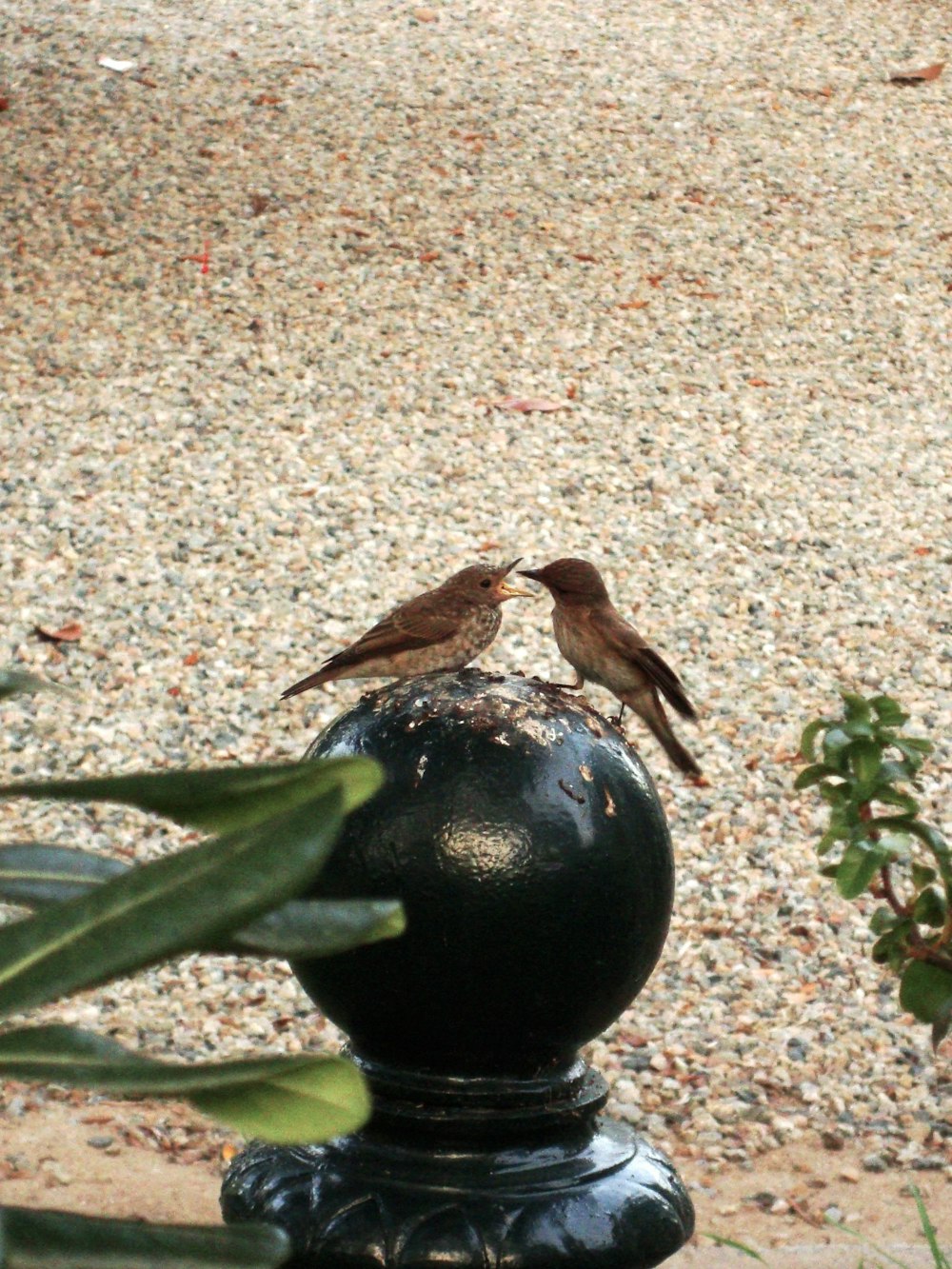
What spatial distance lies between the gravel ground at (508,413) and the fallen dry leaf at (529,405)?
0.04m

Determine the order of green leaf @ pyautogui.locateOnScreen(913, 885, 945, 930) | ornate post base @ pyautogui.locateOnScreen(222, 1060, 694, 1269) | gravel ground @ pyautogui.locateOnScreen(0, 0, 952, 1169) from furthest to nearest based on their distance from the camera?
gravel ground @ pyautogui.locateOnScreen(0, 0, 952, 1169) < green leaf @ pyautogui.locateOnScreen(913, 885, 945, 930) < ornate post base @ pyautogui.locateOnScreen(222, 1060, 694, 1269)

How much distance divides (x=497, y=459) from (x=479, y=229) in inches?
93.3

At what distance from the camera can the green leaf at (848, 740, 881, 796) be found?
8.79 ft

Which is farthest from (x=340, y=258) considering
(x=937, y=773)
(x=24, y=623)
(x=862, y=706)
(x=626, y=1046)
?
(x=862, y=706)

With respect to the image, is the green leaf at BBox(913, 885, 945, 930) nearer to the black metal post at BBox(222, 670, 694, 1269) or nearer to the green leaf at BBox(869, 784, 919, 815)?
the green leaf at BBox(869, 784, 919, 815)

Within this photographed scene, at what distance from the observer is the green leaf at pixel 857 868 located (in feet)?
8.87

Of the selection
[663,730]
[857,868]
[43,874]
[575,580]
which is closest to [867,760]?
[857,868]

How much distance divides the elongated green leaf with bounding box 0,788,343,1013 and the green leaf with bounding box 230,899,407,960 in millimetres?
127

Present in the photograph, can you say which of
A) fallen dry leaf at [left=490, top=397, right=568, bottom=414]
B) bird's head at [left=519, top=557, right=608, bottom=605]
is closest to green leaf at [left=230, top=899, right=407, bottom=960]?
bird's head at [left=519, top=557, right=608, bottom=605]

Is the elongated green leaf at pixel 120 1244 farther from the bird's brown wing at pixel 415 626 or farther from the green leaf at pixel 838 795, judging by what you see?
the bird's brown wing at pixel 415 626

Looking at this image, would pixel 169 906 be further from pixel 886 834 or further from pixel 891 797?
pixel 886 834

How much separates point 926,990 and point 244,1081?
2147 millimetres

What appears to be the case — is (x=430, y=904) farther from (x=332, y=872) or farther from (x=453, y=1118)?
(x=453, y=1118)

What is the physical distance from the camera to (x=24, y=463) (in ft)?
25.0
